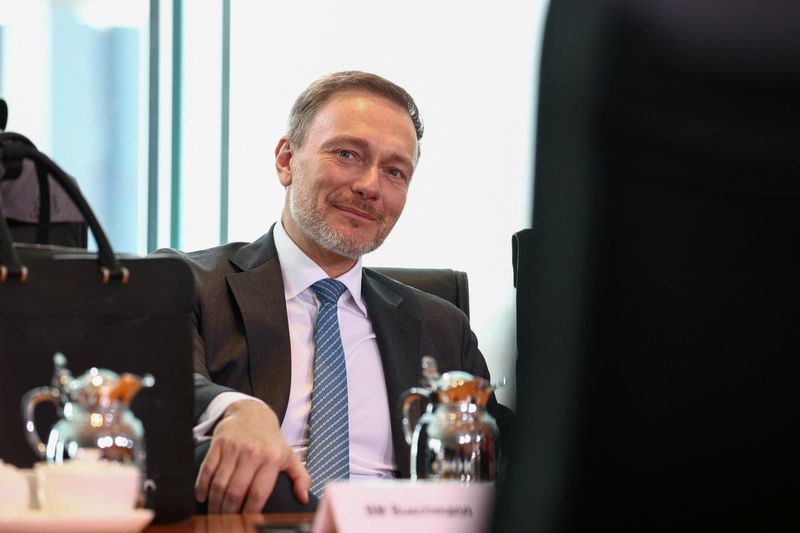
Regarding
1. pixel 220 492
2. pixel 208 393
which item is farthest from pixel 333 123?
pixel 220 492

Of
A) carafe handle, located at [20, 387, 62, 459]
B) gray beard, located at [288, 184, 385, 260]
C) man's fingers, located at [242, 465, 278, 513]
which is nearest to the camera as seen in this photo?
carafe handle, located at [20, 387, 62, 459]

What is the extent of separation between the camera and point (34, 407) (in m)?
1.40

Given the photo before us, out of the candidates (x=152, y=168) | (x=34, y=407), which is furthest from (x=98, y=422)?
(x=152, y=168)

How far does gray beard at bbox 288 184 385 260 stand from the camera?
2.81m

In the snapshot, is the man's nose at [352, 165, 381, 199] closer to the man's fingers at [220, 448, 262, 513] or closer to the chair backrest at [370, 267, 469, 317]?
the chair backrest at [370, 267, 469, 317]

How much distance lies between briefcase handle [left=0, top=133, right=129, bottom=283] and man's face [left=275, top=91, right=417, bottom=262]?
4.25 feet

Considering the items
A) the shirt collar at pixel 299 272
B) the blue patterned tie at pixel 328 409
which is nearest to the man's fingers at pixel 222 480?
the blue patterned tie at pixel 328 409

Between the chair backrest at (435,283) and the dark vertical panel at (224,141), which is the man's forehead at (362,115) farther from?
the dark vertical panel at (224,141)

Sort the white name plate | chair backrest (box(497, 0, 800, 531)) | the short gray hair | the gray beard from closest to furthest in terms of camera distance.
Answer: chair backrest (box(497, 0, 800, 531)) → the white name plate → the gray beard → the short gray hair

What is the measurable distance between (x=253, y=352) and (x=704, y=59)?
196 centimetres

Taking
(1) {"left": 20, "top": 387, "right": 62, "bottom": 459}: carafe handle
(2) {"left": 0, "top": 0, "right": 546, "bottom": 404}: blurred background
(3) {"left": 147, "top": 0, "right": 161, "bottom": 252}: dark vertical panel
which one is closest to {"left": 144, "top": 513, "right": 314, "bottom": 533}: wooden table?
(1) {"left": 20, "top": 387, "right": 62, "bottom": 459}: carafe handle

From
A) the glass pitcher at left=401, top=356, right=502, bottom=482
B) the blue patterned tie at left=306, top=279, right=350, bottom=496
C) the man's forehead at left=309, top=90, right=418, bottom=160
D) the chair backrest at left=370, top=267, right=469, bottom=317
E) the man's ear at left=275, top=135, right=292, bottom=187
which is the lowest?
the blue patterned tie at left=306, top=279, right=350, bottom=496

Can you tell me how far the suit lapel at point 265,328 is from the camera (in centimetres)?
244

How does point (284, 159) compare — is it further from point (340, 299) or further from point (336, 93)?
point (340, 299)
